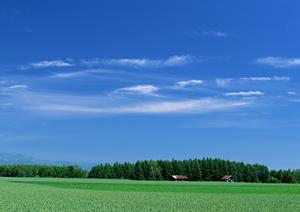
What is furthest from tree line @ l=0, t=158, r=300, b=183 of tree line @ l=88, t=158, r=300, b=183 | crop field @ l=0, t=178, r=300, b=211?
crop field @ l=0, t=178, r=300, b=211

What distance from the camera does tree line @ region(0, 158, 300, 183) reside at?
544 ft

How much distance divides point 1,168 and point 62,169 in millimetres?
21050

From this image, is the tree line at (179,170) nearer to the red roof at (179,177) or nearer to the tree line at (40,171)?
the red roof at (179,177)

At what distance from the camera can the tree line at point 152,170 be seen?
165750 mm

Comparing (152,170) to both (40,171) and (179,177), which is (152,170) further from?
(40,171)

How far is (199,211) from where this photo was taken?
29.6 m

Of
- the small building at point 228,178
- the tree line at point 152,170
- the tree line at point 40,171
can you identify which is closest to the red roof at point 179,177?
the tree line at point 152,170

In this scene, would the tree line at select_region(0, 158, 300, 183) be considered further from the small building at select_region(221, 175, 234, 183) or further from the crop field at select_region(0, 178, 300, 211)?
the crop field at select_region(0, 178, 300, 211)

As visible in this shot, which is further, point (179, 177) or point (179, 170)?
point (179, 170)

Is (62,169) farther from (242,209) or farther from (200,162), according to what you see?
(242,209)

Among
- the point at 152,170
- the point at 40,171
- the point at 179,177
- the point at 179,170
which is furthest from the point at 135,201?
the point at 40,171

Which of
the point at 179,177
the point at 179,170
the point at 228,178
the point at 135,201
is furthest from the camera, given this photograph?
the point at 179,170

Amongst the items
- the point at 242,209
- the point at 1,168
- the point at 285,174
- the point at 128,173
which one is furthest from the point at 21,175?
the point at 242,209

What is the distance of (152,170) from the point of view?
166 m
